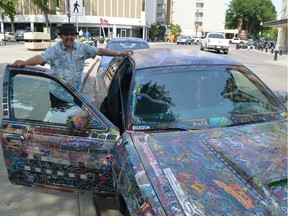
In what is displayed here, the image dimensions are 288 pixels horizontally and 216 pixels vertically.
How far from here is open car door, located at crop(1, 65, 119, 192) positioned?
2.66 meters

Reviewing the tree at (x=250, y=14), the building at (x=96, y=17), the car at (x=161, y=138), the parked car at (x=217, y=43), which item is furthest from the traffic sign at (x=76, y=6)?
the tree at (x=250, y=14)

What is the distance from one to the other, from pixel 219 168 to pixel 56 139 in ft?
4.70

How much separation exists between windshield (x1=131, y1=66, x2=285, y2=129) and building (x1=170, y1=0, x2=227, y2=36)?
307ft

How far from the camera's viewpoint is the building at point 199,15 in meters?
93.5

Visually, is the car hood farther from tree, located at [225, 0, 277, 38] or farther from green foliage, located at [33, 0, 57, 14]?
tree, located at [225, 0, 277, 38]

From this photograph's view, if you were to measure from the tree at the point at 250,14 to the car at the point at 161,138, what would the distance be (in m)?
88.0

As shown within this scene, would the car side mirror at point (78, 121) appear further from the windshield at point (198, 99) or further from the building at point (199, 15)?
the building at point (199, 15)

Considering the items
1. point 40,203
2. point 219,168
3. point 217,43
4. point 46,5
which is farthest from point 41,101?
point 46,5

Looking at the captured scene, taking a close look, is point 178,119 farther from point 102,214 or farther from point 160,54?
point 102,214

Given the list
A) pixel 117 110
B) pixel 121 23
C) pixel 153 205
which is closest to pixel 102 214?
pixel 117 110

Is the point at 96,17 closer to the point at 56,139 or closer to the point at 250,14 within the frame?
Result: the point at 250,14

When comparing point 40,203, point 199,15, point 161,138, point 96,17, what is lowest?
point 40,203

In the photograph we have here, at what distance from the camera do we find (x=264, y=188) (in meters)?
1.81

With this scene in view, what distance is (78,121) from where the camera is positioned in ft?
8.48
